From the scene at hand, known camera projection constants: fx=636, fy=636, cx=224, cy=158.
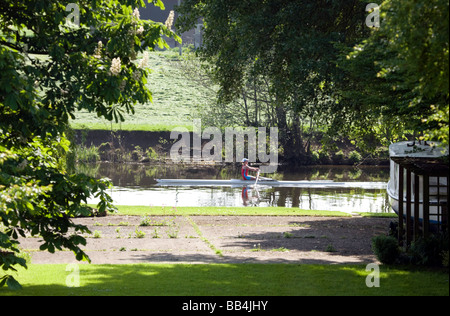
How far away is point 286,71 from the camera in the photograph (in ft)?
67.7

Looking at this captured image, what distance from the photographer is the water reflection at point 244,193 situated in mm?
28297

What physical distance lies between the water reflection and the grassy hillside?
9044mm

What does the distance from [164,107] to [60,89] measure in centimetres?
6111

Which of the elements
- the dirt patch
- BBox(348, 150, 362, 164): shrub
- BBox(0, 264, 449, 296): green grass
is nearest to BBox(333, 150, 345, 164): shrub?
BBox(348, 150, 362, 164): shrub

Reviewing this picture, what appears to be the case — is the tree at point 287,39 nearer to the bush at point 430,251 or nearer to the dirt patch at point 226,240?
the dirt patch at point 226,240

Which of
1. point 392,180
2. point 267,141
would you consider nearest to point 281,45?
point 392,180

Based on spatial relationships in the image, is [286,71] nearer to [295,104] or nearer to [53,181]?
[295,104]

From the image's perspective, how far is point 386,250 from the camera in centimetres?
1246

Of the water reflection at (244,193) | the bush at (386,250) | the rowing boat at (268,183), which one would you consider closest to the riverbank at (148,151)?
the water reflection at (244,193)

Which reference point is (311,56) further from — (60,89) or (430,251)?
(60,89)

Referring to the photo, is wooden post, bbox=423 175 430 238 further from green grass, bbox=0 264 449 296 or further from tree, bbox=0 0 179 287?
tree, bbox=0 0 179 287

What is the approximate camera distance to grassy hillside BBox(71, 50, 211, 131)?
57.8 metres
